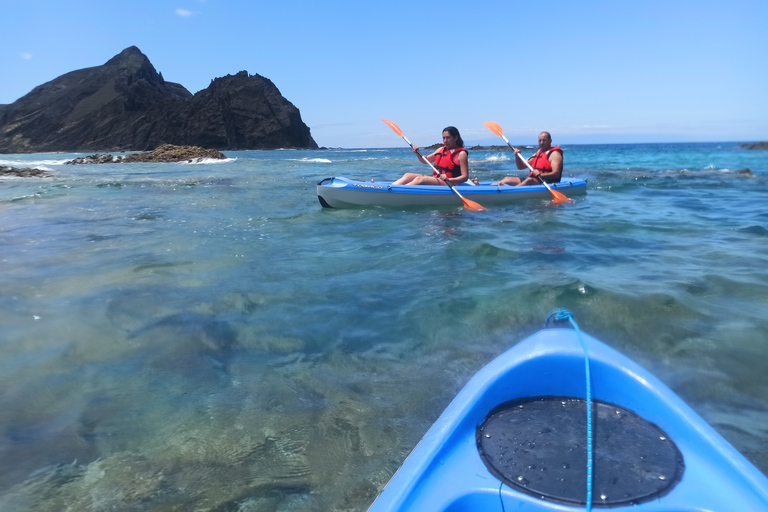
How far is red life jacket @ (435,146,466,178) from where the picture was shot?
9.65 m

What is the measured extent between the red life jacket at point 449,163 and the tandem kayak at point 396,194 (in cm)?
32

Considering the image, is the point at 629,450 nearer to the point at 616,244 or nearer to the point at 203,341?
the point at 203,341

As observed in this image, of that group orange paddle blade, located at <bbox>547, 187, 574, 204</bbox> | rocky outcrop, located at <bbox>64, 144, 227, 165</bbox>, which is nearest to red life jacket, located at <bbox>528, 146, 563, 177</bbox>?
orange paddle blade, located at <bbox>547, 187, 574, 204</bbox>

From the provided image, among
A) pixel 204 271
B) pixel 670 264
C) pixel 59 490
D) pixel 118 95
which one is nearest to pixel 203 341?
pixel 59 490

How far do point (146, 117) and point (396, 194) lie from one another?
86.7m

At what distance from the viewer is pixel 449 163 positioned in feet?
31.8

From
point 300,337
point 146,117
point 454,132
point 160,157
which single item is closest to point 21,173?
point 160,157

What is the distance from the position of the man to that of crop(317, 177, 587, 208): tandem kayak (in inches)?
27.1

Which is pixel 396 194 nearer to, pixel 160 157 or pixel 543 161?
pixel 543 161

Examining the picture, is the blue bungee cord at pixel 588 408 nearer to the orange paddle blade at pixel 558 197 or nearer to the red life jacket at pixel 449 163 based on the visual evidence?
the red life jacket at pixel 449 163

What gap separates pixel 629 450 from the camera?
1.85 m

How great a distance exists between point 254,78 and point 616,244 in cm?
9357

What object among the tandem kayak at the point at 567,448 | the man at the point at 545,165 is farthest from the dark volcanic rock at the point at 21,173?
the tandem kayak at the point at 567,448

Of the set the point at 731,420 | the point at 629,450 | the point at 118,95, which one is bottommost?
the point at 731,420
